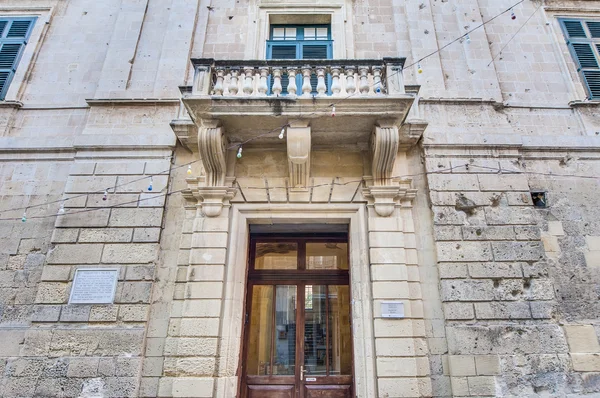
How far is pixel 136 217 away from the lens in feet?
18.1

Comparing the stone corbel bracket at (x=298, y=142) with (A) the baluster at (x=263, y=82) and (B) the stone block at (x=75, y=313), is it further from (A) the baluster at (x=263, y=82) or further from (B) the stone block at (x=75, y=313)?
(B) the stone block at (x=75, y=313)

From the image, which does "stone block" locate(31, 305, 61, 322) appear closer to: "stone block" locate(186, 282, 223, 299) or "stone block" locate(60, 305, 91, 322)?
"stone block" locate(60, 305, 91, 322)

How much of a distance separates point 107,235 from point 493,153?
6185 millimetres

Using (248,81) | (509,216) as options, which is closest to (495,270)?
(509,216)

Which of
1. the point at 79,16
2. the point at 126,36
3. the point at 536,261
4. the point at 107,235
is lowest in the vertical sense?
the point at 536,261

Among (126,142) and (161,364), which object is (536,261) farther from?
(126,142)

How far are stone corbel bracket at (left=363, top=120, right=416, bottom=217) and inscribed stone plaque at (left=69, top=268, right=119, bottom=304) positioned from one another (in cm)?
396

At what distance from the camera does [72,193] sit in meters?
5.68

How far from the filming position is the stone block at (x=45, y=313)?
497 cm

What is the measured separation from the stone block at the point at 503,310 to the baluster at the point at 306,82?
3.86m

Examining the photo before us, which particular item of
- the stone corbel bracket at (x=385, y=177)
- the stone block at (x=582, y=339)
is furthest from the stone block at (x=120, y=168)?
the stone block at (x=582, y=339)

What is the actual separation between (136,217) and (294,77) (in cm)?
326

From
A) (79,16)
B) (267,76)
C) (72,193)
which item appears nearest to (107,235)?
(72,193)

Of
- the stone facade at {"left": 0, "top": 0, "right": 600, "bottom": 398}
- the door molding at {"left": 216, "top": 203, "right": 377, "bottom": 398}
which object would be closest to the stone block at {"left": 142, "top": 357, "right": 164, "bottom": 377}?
the stone facade at {"left": 0, "top": 0, "right": 600, "bottom": 398}
